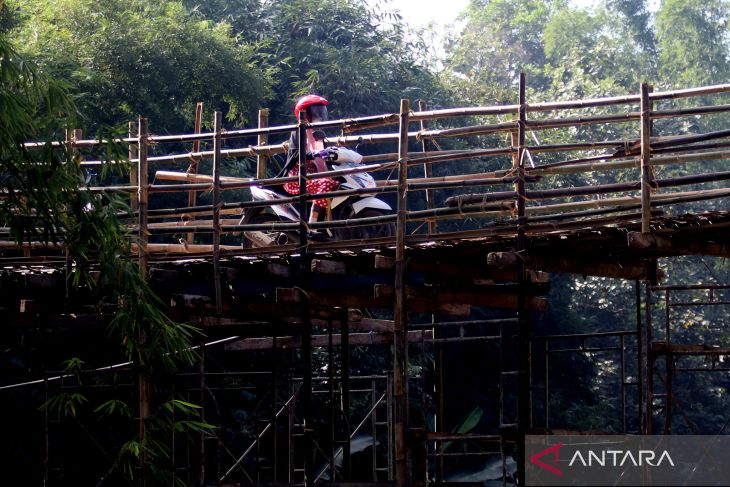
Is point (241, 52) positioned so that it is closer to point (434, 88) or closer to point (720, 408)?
point (434, 88)

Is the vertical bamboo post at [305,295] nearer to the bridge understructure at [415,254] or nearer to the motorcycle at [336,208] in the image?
the bridge understructure at [415,254]

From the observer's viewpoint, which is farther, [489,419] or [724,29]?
[724,29]

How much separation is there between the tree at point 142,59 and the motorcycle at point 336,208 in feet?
17.9

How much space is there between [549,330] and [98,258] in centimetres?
1242

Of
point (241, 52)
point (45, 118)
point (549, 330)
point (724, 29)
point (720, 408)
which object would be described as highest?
point (724, 29)

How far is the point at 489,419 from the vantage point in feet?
58.0

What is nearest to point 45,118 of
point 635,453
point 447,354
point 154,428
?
point 154,428

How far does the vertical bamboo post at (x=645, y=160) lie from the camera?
22.6 ft

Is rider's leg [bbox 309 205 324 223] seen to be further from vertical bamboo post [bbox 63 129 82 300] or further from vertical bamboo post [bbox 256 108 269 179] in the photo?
vertical bamboo post [bbox 63 129 82 300]

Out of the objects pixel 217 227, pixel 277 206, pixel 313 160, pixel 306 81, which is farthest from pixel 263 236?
pixel 306 81

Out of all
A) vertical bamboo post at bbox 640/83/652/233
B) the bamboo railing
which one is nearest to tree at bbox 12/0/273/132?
the bamboo railing

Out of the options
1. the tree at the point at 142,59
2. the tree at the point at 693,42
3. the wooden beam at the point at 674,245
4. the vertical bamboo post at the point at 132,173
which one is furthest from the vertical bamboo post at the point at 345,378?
the tree at the point at 693,42

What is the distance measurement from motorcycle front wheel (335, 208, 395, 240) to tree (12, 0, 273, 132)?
5669 millimetres

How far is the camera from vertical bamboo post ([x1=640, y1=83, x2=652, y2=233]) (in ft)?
22.6
